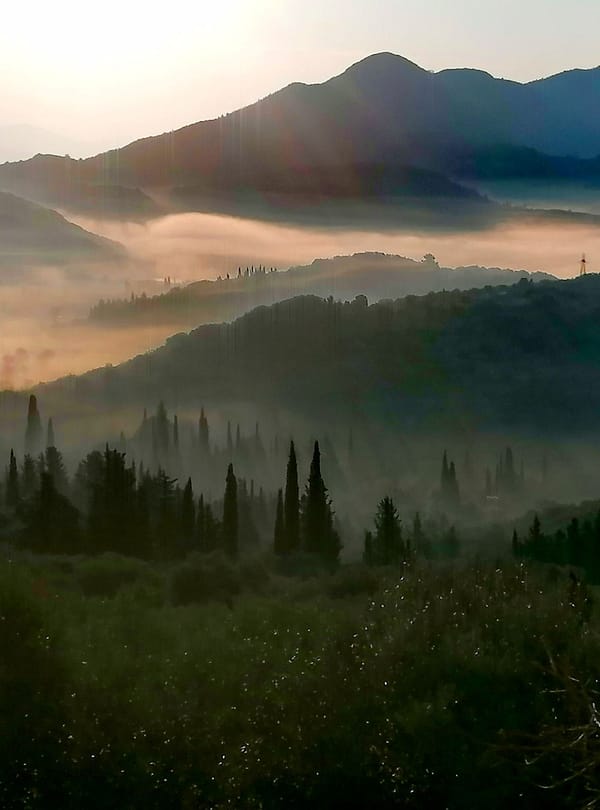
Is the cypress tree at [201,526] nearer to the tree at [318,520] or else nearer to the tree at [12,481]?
the tree at [318,520]

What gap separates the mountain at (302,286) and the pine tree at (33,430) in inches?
42.6

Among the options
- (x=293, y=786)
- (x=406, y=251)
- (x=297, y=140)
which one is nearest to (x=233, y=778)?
(x=293, y=786)

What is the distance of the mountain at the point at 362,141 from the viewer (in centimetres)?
1019

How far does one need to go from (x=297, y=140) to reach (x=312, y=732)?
6.31m

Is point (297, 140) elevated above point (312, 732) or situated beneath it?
elevated above

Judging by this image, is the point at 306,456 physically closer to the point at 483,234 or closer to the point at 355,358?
the point at 355,358

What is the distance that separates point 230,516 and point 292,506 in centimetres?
63

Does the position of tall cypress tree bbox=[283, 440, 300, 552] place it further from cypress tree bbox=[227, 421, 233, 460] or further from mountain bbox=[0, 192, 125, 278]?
mountain bbox=[0, 192, 125, 278]

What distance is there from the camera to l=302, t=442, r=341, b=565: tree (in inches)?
368

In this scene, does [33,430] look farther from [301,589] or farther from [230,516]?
[301,589]

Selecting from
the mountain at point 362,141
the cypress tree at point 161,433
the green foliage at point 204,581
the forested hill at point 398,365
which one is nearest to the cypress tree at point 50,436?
the forested hill at point 398,365

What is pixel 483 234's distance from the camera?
1030 cm

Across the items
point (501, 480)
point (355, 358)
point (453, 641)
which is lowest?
point (453, 641)

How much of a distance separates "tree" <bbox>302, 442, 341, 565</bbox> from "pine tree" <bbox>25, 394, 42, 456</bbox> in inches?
109
